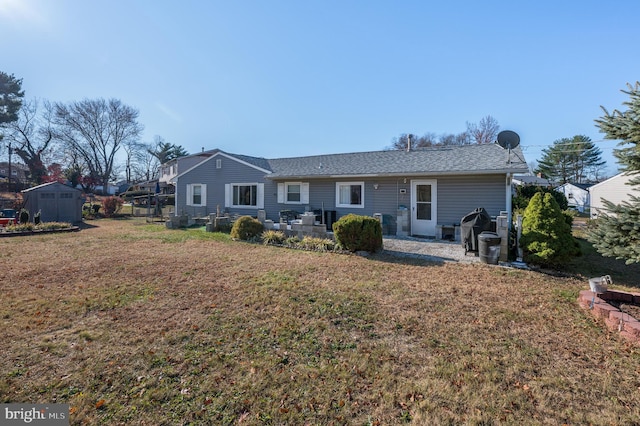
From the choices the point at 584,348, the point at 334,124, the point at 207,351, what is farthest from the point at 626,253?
the point at 334,124

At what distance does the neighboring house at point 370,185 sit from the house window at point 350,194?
0.04 m

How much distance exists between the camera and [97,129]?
39.1 metres

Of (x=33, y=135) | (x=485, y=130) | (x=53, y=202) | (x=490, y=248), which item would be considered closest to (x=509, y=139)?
(x=490, y=248)

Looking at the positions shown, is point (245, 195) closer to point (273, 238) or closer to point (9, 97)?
point (273, 238)

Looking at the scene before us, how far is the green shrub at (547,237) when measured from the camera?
609cm

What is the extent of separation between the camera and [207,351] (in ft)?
10.2

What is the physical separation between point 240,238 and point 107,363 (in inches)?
296

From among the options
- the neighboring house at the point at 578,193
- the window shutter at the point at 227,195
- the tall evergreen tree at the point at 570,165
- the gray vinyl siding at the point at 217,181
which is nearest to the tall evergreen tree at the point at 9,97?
the gray vinyl siding at the point at 217,181

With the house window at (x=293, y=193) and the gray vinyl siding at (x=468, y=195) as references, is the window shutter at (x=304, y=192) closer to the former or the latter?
the house window at (x=293, y=193)

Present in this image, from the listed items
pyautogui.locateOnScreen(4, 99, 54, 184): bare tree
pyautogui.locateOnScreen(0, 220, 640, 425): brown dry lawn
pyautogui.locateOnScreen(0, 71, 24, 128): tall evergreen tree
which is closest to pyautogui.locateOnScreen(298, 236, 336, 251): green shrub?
pyautogui.locateOnScreen(0, 220, 640, 425): brown dry lawn

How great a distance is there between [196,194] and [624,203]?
16.7m

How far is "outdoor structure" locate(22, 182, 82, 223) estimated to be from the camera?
15344 millimetres

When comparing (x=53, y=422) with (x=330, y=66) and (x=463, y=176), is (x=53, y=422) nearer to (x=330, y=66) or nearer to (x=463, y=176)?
(x=463, y=176)

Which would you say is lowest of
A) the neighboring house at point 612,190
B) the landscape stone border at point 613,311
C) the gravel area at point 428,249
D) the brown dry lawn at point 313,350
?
the brown dry lawn at point 313,350
